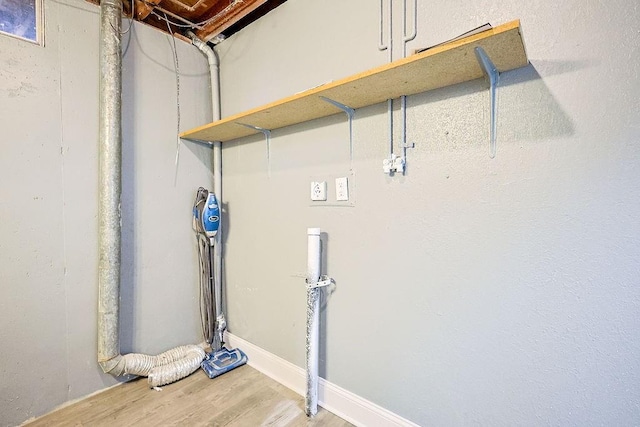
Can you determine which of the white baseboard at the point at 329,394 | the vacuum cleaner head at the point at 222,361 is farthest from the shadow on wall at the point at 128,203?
the white baseboard at the point at 329,394

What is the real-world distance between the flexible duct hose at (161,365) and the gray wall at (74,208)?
0.36ft

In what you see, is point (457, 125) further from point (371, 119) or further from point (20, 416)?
point (20, 416)

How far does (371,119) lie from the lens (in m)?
1.54

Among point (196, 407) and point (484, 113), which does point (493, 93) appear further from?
point (196, 407)

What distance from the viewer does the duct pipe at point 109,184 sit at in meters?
1.80

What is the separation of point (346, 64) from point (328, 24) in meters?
0.29

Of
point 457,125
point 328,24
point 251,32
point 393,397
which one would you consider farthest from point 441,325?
point 251,32

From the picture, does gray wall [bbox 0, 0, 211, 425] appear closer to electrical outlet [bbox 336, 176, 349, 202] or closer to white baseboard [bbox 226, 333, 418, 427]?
white baseboard [bbox 226, 333, 418, 427]

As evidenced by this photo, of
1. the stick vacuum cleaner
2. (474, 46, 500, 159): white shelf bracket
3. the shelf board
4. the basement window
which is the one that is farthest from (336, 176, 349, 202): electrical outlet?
the basement window

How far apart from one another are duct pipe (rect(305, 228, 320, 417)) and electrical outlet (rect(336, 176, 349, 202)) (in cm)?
22

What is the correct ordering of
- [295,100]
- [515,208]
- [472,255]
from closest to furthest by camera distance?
[515,208], [472,255], [295,100]

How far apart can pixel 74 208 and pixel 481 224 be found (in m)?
2.24

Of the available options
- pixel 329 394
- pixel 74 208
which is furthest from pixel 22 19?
pixel 329 394

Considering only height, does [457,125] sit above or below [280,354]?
above
